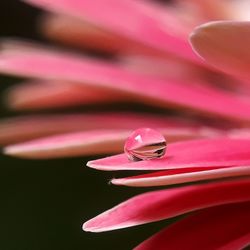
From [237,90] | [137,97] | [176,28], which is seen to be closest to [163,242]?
[137,97]

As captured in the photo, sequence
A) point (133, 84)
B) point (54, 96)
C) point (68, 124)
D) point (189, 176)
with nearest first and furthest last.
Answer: point (189, 176) → point (133, 84) → point (68, 124) → point (54, 96)

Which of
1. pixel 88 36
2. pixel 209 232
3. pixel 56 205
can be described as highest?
pixel 88 36

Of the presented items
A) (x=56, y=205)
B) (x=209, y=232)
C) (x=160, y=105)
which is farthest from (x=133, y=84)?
(x=56, y=205)

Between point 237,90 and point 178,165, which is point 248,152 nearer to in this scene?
point 178,165

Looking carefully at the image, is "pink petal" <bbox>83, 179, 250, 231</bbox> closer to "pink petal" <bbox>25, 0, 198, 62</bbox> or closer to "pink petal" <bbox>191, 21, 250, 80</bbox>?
"pink petal" <bbox>191, 21, 250, 80</bbox>

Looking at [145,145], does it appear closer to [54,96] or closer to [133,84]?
[133,84]

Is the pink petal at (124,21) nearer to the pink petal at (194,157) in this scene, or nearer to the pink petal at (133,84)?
the pink petal at (133,84)
